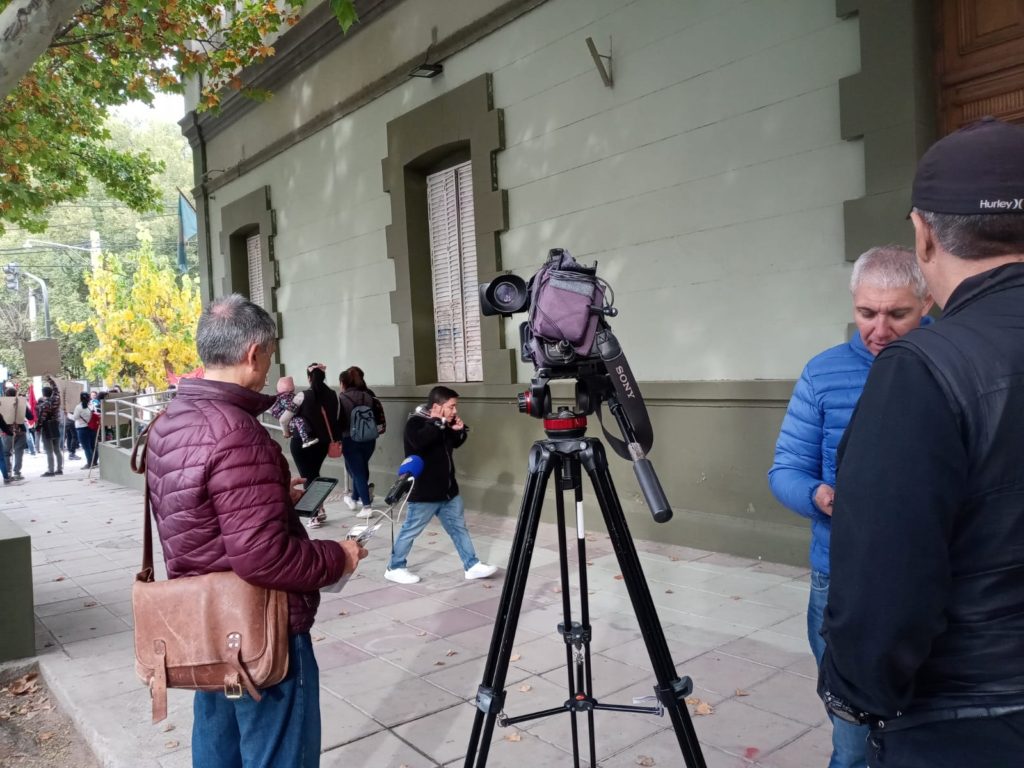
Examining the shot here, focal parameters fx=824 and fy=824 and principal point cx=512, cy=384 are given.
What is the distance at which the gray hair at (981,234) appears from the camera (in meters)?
1.25

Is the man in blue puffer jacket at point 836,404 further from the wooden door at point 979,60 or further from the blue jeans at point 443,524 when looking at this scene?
the blue jeans at point 443,524

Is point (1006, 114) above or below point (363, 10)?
below

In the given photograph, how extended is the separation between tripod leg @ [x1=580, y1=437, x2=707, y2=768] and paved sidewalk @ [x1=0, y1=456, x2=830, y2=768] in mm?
937

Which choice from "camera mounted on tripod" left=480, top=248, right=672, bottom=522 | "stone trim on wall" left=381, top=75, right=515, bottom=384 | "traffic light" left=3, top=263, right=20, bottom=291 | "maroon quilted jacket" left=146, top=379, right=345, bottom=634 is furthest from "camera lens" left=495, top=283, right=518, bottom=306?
"traffic light" left=3, top=263, right=20, bottom=291

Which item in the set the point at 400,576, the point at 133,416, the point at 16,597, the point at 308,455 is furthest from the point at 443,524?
the point at 133,416

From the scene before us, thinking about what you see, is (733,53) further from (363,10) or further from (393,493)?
(363,10)

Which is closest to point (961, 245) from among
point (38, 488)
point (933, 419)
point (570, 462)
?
point (933, 419)

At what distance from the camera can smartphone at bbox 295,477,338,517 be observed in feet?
8.02

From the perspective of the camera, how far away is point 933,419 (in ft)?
3.79

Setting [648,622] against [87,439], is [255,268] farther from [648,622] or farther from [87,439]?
[648,622]

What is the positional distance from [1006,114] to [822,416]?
3.70 meters

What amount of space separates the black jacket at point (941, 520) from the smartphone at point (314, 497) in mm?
1593

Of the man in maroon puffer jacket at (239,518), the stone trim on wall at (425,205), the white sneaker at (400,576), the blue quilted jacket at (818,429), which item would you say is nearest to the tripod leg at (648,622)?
the blue quilted jacket at (818,429)

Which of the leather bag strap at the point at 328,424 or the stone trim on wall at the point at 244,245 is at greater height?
the stone trim on wall at the point at 244,245
